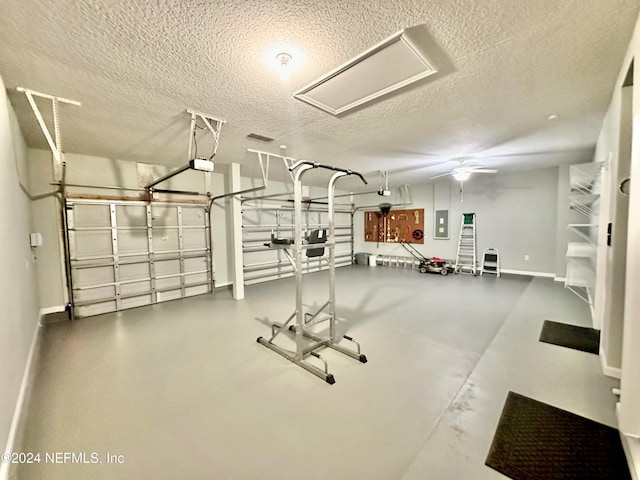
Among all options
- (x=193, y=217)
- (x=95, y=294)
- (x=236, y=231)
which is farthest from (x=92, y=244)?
(x=236, y=231)

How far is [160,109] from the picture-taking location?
2.73 meters

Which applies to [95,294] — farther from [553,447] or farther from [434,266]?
[434,266]

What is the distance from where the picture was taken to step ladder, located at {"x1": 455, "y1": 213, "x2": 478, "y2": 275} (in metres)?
7.28

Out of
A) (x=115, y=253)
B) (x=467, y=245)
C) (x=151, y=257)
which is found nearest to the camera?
(x=115, y=253)

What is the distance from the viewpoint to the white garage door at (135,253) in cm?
437

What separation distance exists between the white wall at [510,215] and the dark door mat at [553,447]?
18.3 feet

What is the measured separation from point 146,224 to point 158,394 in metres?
3.76

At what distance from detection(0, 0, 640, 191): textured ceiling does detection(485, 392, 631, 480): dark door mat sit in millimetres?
2716

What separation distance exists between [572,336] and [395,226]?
6002 mm

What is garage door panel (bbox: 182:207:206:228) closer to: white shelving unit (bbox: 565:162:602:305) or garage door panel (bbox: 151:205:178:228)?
garage door panel (bbox: 151:205:178:228)

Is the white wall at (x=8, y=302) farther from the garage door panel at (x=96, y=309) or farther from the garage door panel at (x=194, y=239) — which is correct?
the garage door panel at (x=194, y=239)

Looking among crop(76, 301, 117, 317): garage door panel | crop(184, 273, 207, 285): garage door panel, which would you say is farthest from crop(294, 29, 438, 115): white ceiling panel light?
crop(76, 301, 117, 317): garage door panel

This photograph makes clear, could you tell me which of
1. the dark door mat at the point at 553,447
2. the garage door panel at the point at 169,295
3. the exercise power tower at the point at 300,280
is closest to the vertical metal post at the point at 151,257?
the garage door panel at the point at 169,295

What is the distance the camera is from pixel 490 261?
7.08 m
